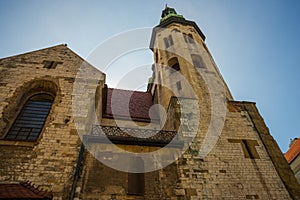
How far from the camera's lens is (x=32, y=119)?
26.9 ft

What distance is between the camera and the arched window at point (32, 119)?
295 inches

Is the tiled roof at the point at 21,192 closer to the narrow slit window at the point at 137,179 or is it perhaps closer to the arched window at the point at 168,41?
the narrow slit window at the point at 137,179

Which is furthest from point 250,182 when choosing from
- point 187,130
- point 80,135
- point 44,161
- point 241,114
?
point 44,161

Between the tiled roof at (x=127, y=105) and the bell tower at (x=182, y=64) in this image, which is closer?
the tiled roof at (x=127, y=105)

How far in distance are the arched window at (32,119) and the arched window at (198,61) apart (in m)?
9.89

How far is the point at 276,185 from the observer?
7.70 metres

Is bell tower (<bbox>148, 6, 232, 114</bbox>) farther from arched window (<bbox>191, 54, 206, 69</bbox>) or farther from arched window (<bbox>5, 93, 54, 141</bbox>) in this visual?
arched window (<bbox>5, 93, 54, 141</bbox>)

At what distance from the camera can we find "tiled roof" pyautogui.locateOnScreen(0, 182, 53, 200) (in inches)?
195

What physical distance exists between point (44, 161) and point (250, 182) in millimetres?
7358

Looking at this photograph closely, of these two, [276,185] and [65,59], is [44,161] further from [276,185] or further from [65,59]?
[276,185]

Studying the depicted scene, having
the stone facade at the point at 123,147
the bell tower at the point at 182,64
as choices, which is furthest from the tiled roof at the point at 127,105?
the bell tower at the point at 182,64

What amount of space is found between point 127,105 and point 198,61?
6293mm

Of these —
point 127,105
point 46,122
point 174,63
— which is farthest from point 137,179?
point 174,63

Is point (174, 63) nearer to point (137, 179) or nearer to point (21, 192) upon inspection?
point (137, 179)
